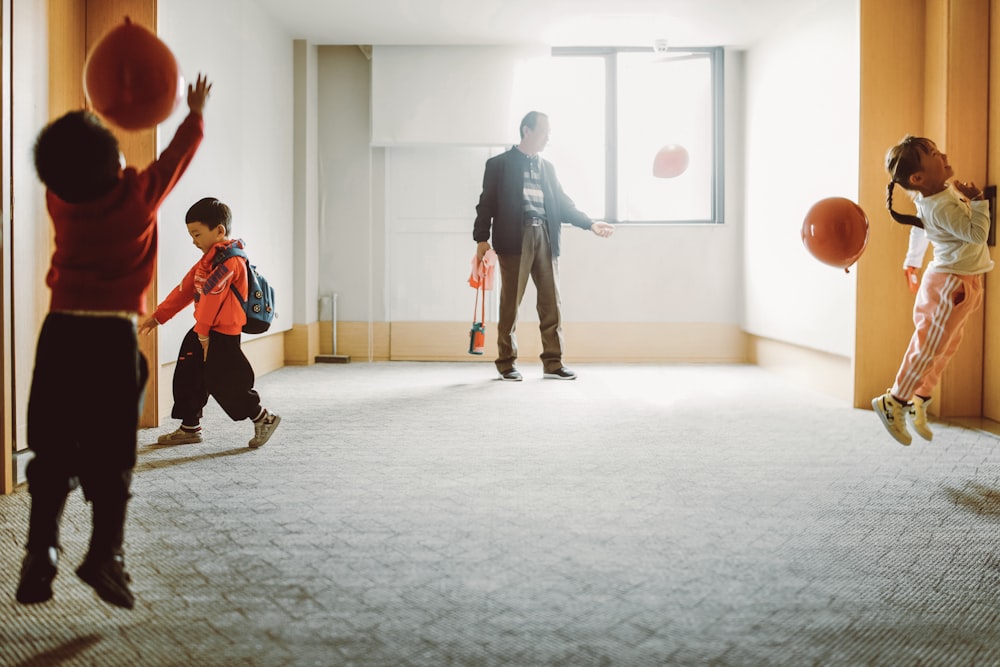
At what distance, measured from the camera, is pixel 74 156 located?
137 cm

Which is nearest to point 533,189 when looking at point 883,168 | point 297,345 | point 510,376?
point 510,376

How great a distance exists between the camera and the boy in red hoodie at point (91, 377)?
1.42 m

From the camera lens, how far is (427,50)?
18.7 feet

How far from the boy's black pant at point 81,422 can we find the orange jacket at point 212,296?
1258mm

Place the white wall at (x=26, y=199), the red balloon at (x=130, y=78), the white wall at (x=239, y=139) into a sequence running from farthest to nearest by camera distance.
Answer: the white wall at (x=239, y=139) → the white wall at (x=26, y=199) → the red balloon at (x=130, y=78)

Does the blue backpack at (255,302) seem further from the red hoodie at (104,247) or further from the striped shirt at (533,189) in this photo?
the striped shirt at (533,189)

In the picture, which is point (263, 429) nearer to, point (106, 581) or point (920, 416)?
point (106, 581)

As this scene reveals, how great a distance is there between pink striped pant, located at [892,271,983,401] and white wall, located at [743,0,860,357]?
1123 millimetres

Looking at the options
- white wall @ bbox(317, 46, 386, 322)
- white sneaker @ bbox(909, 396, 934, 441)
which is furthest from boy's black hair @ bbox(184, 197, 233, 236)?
white wall @ bbox(317, 46, 386, 322)

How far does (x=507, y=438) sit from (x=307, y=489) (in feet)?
3.11

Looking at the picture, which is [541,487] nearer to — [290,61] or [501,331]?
[501,331]

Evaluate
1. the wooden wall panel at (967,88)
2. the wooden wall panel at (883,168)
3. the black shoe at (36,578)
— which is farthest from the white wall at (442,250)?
the black shoe at (36,578)

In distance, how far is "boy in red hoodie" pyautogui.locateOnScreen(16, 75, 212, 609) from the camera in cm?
142

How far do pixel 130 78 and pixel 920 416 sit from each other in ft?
8.57
